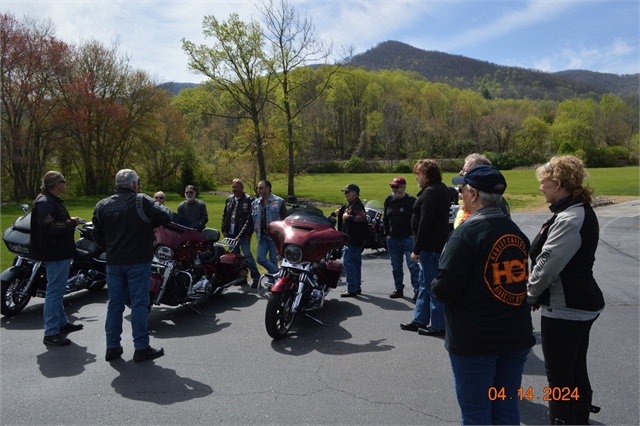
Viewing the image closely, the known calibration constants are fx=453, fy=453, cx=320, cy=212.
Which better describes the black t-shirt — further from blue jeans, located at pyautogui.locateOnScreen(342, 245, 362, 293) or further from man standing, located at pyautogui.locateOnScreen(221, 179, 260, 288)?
man standing, located at pyautogui.locateOnScreen(221, 179, 260, 288)

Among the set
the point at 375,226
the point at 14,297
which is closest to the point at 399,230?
the point at 375,226

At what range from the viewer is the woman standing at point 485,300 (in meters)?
2.42

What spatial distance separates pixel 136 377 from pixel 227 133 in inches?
2133

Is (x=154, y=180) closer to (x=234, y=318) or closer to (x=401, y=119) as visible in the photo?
(x=234, y=318)

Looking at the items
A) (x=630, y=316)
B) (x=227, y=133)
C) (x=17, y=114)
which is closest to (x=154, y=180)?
(x=17, y=114)

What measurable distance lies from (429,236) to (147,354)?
3.26m

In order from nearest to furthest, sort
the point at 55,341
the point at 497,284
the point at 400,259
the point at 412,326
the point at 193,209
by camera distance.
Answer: the point at 497,284, the point at 55,341, the point at 412,326, the point at 400,259, the point at 193,209

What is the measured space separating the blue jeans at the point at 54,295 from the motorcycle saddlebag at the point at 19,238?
42.3 inches

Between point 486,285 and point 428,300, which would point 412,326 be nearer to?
point 428,300

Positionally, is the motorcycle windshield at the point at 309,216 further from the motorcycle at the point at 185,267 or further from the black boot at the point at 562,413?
the black boot at the point at 562,413

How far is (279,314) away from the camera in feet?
16.9

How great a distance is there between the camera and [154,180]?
40.8 metres

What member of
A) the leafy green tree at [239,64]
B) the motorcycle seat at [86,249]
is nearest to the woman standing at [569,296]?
the motorcycle seat at [86,249]
